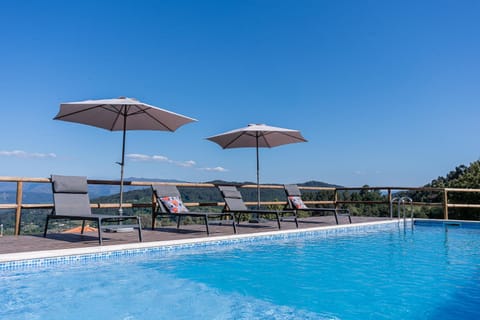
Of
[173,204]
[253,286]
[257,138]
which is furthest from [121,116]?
[253,286]

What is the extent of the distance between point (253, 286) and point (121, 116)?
4529mm

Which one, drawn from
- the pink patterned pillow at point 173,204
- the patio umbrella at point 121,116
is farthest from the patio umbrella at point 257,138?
the pink patterned pillow at point 173,204

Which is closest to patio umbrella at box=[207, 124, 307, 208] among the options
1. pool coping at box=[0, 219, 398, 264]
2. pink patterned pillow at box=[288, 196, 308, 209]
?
pink patterned pillow at box=[288, 196, 308, 209]

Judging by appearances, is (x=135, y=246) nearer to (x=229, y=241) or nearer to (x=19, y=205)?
(x=229, y=241)

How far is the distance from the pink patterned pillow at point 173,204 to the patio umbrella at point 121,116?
0.70 m

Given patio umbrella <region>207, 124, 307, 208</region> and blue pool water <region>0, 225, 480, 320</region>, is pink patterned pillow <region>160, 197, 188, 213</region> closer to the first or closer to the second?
blue pool water <region>0, 225, 480, 320</region>

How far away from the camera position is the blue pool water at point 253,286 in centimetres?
280

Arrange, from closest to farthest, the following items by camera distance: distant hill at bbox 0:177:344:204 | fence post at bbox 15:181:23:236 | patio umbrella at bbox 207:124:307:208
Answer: fence post at bbox 15:181:23:236, distant hill at bbox 0:177:344:204, patio umbrella at bbox 207:124:307:208

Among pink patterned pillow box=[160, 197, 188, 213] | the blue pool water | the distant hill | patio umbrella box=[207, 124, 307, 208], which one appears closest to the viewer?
the blue pool water

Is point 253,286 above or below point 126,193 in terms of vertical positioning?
below

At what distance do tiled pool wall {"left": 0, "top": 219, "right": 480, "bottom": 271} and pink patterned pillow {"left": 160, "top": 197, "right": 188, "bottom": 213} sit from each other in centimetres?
104

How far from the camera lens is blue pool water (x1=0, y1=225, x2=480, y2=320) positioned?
9.18 ft

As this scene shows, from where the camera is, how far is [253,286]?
353cm

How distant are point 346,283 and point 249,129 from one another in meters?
5.06
